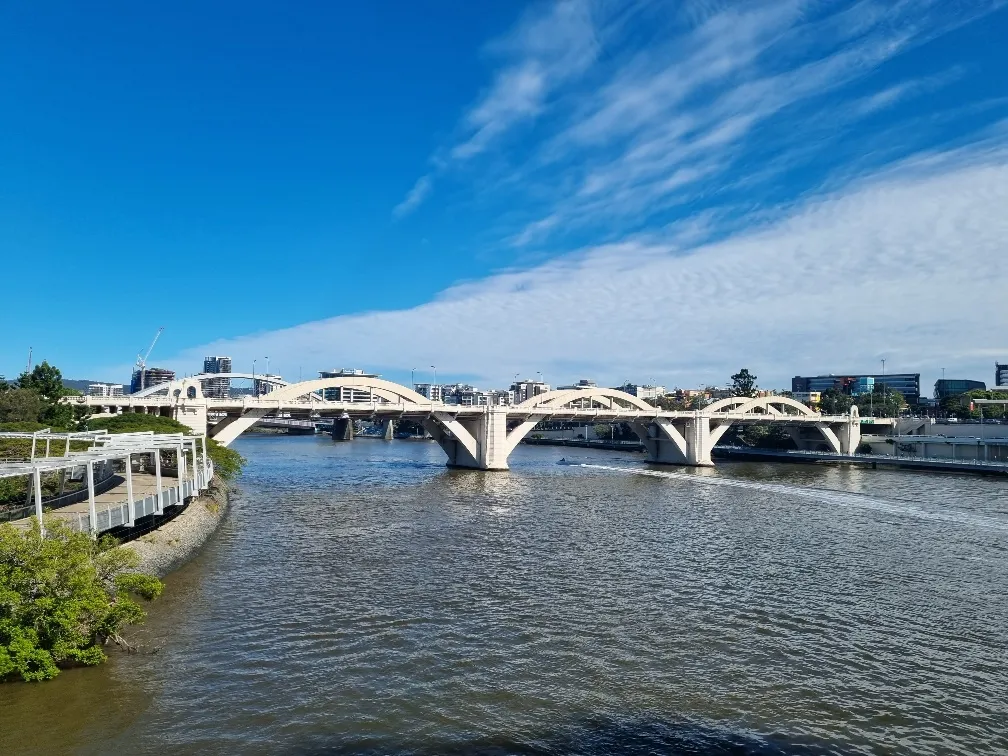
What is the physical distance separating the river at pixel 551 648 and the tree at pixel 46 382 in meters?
27.4

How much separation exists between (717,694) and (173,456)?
39.3m

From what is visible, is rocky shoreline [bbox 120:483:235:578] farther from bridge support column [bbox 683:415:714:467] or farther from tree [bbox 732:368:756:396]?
tree [bbox 732:368:756:396]

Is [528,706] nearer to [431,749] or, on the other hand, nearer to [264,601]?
[431,749]

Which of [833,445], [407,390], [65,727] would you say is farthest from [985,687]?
[833,445]

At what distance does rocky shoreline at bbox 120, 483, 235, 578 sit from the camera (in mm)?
22328

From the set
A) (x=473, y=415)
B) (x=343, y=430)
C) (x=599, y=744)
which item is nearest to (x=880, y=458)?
(x=473, y=415)

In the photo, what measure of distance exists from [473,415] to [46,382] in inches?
1434

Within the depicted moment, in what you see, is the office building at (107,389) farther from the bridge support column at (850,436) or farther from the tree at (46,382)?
the bridge support column at (850,436)

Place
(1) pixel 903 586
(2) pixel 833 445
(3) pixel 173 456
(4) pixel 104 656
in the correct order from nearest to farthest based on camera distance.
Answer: (4) pixel 104 656 → (1) pixel 903 586 → (3) pixel 173 456 → (2) pixel 833 445

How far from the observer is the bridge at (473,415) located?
182 feet

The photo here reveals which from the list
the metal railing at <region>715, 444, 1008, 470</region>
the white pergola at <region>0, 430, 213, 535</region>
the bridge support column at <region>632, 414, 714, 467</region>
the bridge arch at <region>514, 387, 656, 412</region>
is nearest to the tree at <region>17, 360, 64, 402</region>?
the white pergola at <region>0, 430, 213, 535</region>

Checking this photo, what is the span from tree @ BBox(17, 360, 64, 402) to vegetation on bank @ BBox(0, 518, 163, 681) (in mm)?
42667

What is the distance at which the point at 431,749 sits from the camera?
11.8 metres

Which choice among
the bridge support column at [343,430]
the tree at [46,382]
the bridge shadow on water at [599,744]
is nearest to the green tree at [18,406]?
the tree at [46,382]
